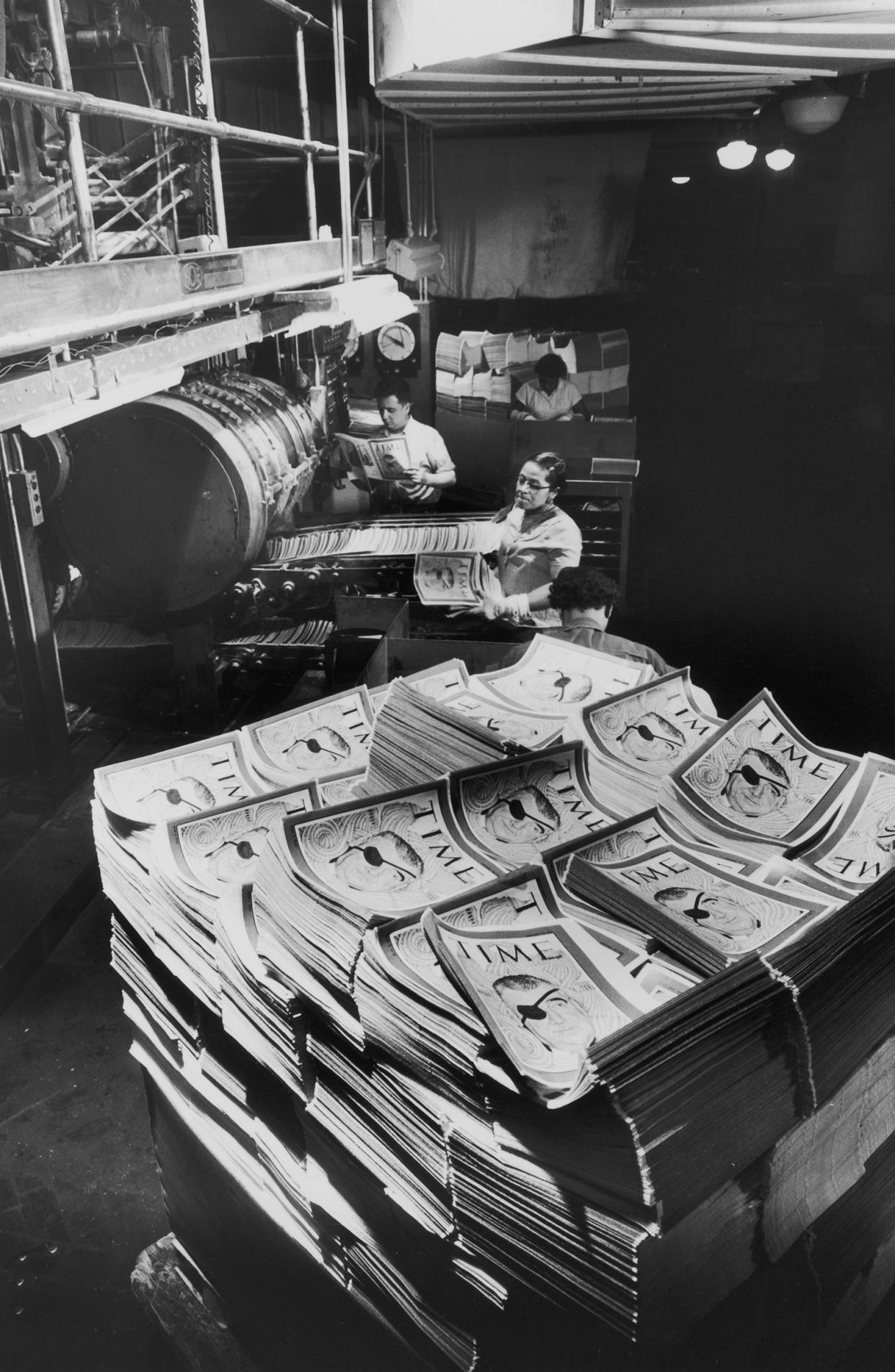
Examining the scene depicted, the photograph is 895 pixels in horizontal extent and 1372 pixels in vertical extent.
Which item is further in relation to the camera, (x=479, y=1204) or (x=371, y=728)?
(x=371, y=728)

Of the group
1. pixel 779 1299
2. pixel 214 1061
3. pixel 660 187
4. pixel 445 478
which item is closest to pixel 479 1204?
pixel 779 1299

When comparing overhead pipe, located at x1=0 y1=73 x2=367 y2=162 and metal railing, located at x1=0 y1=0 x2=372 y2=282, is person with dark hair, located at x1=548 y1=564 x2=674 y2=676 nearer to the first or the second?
metal railing, located at x1=0 y1=0 x2=372 y2=282

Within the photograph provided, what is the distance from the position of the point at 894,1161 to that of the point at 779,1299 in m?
0.36

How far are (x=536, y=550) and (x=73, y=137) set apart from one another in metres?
3.60

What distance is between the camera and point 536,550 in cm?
584

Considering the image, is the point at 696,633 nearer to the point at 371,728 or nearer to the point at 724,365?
the point at 724,365

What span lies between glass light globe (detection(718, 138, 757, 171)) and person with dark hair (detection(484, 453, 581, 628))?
11.9ft

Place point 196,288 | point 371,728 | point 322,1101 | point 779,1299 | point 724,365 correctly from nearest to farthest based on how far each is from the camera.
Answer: point 779,1299, point 322,1101, point 371,728, point 196,288, point 724,365

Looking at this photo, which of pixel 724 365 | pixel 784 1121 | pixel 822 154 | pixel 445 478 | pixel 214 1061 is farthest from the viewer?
pixel 724 365

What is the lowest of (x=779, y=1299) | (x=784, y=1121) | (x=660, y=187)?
(x=779, y=1299)

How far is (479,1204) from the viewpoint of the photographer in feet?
4.84

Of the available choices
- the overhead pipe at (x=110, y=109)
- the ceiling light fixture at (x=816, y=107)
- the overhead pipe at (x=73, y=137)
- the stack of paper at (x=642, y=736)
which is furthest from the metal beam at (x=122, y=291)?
the ceiling light fixture at (x=816, y=107)

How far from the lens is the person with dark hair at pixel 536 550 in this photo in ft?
19.1

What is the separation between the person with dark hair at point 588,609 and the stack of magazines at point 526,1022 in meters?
1.59
